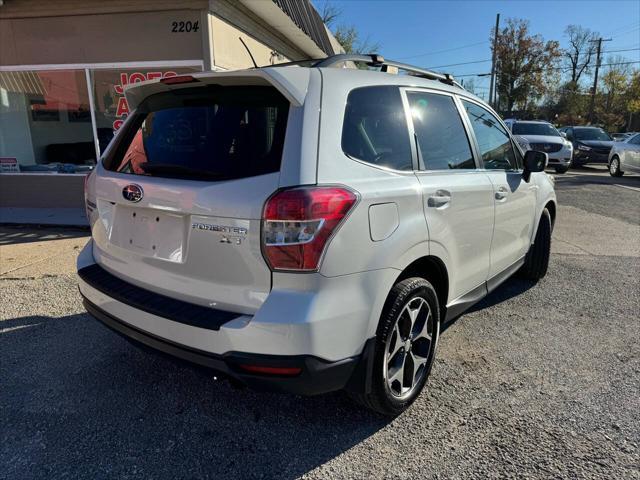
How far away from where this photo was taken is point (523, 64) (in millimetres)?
51281

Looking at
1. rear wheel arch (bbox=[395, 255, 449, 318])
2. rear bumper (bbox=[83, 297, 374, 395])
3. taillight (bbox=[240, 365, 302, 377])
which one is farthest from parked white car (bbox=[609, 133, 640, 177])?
taillight (bbox=[240, 365, 302, 377])

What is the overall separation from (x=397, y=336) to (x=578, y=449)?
1088 mm

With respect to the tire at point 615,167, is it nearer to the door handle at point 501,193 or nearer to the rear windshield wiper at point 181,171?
the door handle at point 501,193

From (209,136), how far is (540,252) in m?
3.85

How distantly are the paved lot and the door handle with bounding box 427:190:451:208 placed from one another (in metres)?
1.19

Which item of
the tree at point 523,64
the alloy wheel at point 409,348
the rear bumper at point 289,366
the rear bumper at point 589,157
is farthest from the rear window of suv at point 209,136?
the tree at point 523,64

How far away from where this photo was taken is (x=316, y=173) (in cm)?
206

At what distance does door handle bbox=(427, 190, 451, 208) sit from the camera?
2631 millimetres

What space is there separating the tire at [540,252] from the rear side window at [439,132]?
1.92 m

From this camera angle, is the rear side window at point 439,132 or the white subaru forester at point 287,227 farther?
the rear side window at point 439,132

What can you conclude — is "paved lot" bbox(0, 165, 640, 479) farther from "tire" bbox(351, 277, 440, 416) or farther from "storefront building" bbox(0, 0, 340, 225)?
"storefront building" bbox(0, 0, 340, 225)

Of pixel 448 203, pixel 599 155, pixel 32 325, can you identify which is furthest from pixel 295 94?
pixel 599 155

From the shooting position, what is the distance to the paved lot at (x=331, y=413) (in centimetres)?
230

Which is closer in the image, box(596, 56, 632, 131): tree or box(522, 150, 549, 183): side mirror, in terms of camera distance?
box(522, 150, 549, 183): side mirror
